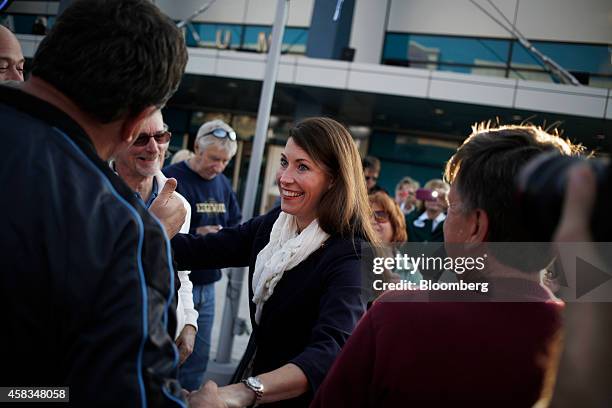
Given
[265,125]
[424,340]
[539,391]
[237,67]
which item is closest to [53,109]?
[424,340]

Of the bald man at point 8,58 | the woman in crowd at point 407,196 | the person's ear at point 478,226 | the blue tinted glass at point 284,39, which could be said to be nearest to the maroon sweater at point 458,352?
the person's ear at point 478,226

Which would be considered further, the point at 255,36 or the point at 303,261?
the point at 255,36

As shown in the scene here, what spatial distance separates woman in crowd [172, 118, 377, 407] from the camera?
1.88 metres

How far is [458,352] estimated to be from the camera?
1.25m

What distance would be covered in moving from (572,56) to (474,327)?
15.4 m

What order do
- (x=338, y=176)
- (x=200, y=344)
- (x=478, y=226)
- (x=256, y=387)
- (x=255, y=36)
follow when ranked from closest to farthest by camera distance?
(x=478, y=226), (x=256, y=387), (x=338, y=176), (x=200, y=344), (x=255, y=36)

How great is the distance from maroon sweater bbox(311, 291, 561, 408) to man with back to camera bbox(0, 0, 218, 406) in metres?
0.52

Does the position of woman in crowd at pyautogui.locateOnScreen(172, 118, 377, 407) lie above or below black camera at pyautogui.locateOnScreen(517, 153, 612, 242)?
below

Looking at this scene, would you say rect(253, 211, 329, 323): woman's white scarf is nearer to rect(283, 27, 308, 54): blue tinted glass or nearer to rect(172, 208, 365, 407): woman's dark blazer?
rect(172, 208, 365, 407): woman's dark blazer

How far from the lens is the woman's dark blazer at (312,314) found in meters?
1.88

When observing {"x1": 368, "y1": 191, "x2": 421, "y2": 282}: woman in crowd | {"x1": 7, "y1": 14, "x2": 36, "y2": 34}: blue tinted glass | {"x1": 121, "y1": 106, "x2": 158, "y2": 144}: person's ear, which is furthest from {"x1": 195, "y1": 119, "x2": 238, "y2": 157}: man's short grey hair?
{"x1": 7, "y1": 14, "x2": 36, "y2": 34}: blue tinted glass

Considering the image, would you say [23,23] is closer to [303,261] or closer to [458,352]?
[303,261]

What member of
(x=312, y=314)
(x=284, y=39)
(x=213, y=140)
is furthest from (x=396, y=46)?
(x=312, y=314)

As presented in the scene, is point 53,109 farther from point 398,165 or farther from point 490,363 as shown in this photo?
point 398,165
